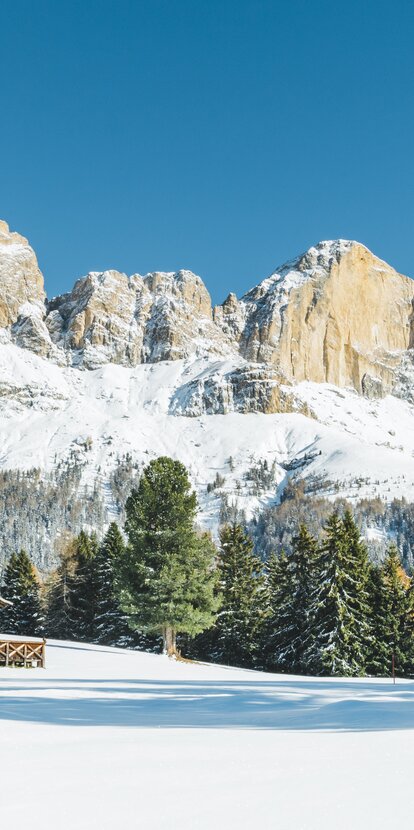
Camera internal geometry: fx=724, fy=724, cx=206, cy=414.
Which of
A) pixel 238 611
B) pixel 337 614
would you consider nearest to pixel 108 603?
pixel 238 611

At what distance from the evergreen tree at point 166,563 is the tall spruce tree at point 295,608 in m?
5.87

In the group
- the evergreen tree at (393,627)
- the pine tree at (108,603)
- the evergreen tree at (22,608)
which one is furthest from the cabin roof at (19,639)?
the evergreen tree at (393,627)

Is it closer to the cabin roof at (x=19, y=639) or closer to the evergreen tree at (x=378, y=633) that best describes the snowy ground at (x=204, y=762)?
the cabin roof at (x=19, y=639)

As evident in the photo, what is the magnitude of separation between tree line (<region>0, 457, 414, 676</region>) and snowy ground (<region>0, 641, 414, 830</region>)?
68.4 feet

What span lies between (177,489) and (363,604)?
Result: 1314cm

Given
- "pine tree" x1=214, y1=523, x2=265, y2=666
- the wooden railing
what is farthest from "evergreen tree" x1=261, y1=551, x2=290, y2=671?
the wooden railing

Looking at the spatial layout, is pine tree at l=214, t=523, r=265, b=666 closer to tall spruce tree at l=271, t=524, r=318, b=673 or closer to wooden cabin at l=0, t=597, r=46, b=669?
tall spruce tree at l=271, t=524, r=318, b=673

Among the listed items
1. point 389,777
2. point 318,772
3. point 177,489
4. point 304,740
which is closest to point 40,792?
point 318,772

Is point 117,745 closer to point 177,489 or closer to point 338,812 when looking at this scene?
point 338,812

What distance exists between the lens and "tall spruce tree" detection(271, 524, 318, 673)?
4459 cm

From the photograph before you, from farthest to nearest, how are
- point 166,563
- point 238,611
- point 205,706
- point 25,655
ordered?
point 238,611 → point 166,563 → point 25,655 → point 205,706

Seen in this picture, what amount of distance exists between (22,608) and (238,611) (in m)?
25.8

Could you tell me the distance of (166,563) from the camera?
42.1m

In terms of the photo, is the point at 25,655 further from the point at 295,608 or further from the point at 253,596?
the point at 253,596
